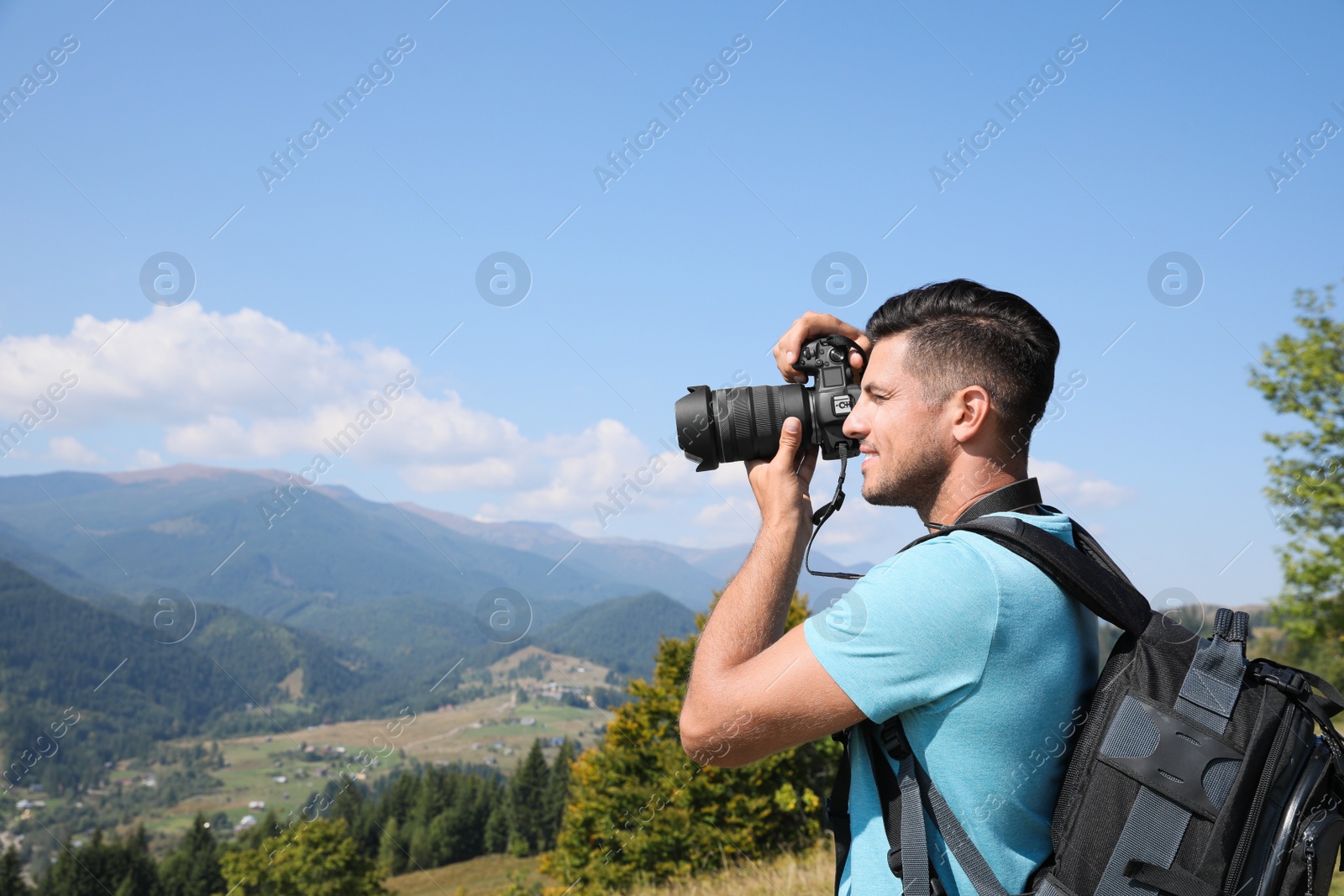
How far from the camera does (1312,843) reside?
1441mm

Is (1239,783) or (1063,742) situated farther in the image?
(1063,742)

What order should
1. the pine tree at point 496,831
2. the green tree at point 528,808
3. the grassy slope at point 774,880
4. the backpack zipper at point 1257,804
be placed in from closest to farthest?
the backpack zipper at point 1257,804 → the grassy slope at point 774,880 → the green tree at point 528,808 → the pine tree at point 496,831

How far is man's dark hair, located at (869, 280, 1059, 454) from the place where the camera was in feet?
5.96

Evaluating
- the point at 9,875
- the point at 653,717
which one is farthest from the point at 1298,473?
the point at 9,875

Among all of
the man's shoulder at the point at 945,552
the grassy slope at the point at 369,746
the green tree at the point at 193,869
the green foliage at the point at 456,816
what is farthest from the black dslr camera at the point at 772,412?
the grassy slope at the point at 369,746

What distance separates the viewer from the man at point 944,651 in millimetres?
1485

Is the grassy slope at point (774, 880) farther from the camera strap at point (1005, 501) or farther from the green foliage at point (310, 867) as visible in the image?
the green foliage at point (310, 867)

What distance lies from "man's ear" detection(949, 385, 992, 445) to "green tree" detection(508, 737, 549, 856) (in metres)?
67.9

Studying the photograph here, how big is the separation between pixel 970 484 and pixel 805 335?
0.61 meters

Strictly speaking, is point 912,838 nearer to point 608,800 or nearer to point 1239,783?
point 1239,783

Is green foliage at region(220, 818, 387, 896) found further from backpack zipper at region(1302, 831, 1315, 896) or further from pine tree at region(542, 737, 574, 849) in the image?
backpack zipper at region(1302, 831, 1315, 896)

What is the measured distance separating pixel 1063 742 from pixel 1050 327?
890 mm

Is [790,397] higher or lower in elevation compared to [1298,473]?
lower

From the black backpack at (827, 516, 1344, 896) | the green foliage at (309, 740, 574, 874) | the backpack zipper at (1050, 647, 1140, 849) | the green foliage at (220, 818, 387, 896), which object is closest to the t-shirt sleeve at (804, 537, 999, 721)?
the black backpack at (827, 516, 1344, 896)
